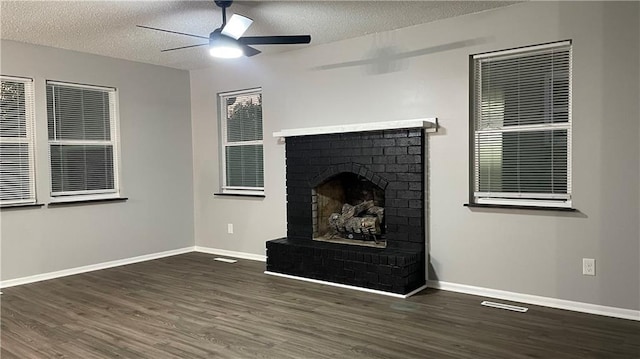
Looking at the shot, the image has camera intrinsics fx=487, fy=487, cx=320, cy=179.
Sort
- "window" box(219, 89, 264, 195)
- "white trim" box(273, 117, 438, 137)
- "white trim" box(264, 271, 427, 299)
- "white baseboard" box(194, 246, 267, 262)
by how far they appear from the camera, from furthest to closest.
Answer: "window" box(219, 89, 264, 195)
"white baseboard" box(194, 246, 267, 262)
"white trim" box(273, 117, 438, 137)
"white trim" box(264, 271, 427, 299)

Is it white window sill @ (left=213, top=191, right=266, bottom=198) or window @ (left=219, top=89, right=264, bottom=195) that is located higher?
window @ (left=219, top=89, right=264, bottom=195)

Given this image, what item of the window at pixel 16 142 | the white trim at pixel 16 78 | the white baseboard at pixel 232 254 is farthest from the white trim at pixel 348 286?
the white trim at pixel 16 78

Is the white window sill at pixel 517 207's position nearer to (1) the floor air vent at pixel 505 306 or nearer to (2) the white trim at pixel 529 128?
(2) the white trim at pixel 529 128

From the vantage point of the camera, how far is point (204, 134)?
21.1ft

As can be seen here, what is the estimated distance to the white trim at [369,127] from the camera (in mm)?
4320

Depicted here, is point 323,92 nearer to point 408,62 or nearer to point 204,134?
point 408,62

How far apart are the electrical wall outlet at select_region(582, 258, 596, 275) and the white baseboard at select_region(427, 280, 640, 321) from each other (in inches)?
9.8

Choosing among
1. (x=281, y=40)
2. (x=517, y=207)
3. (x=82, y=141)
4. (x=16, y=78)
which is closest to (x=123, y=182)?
(x=82, y=141)

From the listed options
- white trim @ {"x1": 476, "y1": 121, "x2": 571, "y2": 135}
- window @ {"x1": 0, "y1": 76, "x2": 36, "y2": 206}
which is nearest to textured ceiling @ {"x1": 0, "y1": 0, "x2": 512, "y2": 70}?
window @ {"x1": 0, "y1": 76, "x2": 36, "y2": 206}

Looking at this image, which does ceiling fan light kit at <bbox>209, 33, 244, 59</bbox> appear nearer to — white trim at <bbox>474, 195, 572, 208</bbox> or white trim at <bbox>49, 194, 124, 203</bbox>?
white trim at <bbox>474, 195, 572, 208</bbox>

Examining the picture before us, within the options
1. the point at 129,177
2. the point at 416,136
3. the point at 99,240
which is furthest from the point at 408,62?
the point at 99,240

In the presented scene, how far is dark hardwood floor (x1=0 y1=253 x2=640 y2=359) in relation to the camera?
121 inches

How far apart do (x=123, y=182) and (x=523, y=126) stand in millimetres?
4439

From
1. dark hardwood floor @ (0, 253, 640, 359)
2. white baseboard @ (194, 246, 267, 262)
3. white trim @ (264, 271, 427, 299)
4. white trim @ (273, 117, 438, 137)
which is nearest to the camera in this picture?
dark hardwood floor @ (0, 253, 640, 359)
